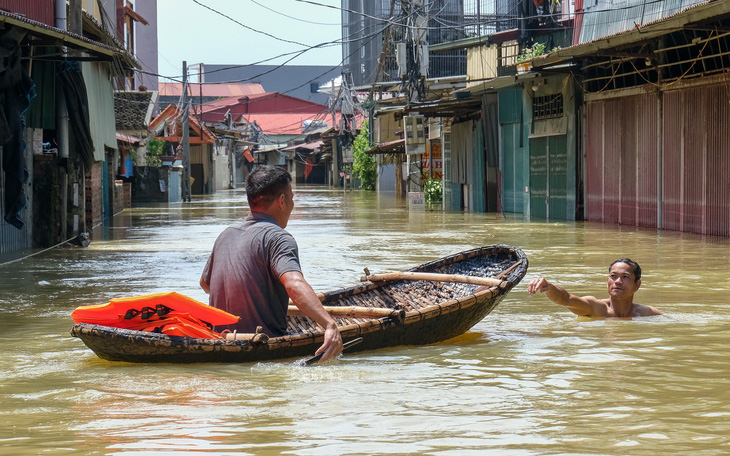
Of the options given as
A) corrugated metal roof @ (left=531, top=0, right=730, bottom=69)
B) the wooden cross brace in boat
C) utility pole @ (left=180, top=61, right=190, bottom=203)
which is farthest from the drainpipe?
utility pole @ (left=180, top=61, right=190, bottom=203)

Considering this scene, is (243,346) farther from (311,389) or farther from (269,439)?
(269,439)

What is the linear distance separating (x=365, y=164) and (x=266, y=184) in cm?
5132

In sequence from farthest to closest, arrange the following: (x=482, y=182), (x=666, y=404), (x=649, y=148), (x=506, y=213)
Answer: (x=482, y=182)
(x=506, y=213)
(x=649, y=148)
(x=666, y=404)

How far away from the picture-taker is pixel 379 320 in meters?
7.27

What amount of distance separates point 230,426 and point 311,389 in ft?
3.24

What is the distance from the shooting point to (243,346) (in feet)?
21.6

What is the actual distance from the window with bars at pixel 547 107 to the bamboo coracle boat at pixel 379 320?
52.3ft

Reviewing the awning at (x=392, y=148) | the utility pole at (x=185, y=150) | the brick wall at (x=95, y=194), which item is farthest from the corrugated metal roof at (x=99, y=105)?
the utility pole at (x=185, y=150)

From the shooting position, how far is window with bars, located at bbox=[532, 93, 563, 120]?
24.9m

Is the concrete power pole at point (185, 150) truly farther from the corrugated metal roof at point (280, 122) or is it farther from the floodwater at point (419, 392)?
the corrugated metal roof at point (280, 122)

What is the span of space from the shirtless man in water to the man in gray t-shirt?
2728 millimetres

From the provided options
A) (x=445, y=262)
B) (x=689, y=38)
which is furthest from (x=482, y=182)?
(x=445, y=262)

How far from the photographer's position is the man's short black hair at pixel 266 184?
6672mm

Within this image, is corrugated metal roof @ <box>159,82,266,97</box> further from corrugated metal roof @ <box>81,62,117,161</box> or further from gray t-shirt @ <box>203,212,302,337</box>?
gray t-shirt @ <box>203,212,302,337</box>
